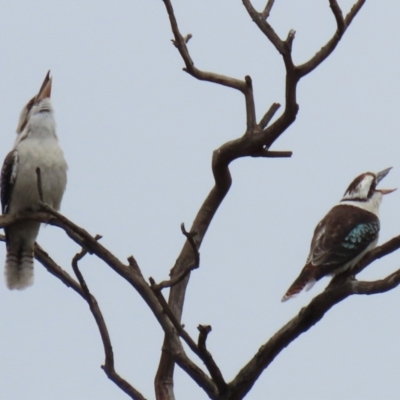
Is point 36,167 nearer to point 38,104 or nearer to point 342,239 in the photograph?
point 38,104

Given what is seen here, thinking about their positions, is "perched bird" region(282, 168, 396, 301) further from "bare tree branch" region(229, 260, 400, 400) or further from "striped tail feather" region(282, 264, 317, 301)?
"bare tree branch" region(229, 260, 400, 400)

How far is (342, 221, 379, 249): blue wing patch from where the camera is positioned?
629 cm

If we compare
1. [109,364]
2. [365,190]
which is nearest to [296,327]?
[109,364]

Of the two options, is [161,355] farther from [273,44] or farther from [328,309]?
[273,44]

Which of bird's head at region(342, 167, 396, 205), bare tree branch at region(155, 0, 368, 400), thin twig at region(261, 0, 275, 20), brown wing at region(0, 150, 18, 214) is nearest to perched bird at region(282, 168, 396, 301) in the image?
bird's head at region(342, 167, 396, 205)

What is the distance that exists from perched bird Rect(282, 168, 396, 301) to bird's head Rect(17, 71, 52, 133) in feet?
7.42

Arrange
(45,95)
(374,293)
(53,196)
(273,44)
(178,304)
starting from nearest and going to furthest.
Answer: (374,293) → (273,44) → (178,304) → (53,196) → (45,95)

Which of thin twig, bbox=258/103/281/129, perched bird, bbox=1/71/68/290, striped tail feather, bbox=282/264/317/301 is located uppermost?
perched bird, bbox=1/71/68/290

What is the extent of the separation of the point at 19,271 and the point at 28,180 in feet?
2.57

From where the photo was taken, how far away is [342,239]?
6.30 meters

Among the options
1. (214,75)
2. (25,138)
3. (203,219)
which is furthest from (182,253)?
(25,138)

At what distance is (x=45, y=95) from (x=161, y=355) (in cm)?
315

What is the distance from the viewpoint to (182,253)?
4750mm

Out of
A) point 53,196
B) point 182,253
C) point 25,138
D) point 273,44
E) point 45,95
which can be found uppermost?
point 45,95
